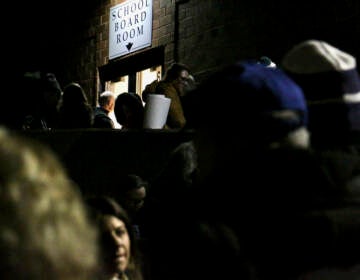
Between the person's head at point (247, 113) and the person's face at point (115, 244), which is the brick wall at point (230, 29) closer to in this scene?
the person's face at point (115, 244)

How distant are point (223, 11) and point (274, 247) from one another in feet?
26.9

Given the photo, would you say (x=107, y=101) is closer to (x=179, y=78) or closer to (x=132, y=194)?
(x=179, y=78)

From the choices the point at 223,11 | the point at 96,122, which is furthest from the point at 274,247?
the point at 223,11

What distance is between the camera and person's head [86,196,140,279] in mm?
3082

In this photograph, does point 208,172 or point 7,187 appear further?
point 208,172

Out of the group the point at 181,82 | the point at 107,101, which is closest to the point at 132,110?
the point at 181,82

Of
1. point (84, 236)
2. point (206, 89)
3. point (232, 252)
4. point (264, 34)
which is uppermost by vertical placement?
point (264, 34)

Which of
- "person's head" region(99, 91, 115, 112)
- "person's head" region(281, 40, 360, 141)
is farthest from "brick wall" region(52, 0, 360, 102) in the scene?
"person's head" region(281, 40, 360, 141)

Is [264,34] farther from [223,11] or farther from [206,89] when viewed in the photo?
[206,89]

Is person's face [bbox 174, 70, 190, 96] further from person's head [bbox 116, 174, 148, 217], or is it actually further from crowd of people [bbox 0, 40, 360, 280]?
crowd of people [bbox 0, 40, 360, 280]

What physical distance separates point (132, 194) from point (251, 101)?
→ 3.53m

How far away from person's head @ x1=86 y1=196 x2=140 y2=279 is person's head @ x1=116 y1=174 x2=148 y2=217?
2.08m

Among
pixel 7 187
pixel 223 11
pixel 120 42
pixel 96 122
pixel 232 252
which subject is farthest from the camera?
pixel 120 42

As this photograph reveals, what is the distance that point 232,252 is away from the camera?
1.81 m
